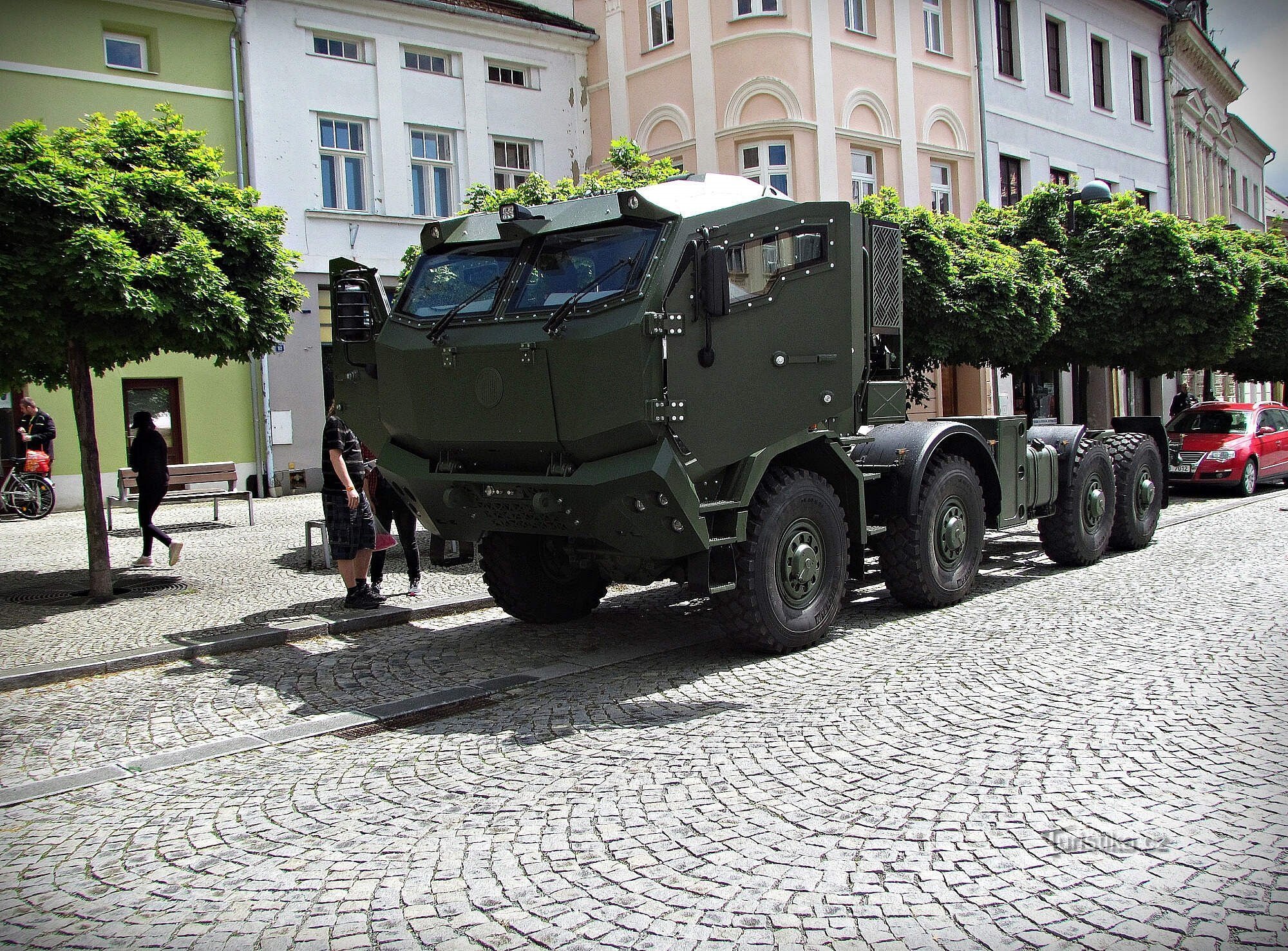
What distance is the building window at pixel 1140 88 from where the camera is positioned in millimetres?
32531

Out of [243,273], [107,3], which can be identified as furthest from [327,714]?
[107,3]

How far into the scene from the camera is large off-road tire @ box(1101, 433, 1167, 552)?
11.5 meters

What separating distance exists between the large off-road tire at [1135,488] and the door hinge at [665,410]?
6.63 metres

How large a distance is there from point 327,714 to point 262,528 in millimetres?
10046

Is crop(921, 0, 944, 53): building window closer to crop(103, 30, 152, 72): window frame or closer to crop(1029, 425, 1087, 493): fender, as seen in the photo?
crop(103, 30, 152, 72): window frame

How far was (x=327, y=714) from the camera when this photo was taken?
616 centimetres

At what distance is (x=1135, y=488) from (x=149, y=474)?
1007 centimetres

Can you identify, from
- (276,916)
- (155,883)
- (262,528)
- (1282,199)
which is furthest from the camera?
(1282,199)

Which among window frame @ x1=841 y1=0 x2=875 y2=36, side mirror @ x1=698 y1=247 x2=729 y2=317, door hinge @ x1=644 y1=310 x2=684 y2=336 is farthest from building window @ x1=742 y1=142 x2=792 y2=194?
door hinge @ x1=644 y1=310 x2=684 y2=336

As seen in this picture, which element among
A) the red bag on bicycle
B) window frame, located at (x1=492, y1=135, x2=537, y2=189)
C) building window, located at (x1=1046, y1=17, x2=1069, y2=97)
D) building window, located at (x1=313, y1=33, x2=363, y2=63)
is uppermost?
building window, located at (x1=1046, y1=17, x2=1069, y2=97)

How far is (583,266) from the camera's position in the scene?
21.9 ft

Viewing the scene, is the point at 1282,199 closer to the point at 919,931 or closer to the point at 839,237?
the point at 839,237

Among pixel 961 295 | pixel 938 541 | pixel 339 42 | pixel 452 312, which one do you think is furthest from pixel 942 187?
pixel 452 312

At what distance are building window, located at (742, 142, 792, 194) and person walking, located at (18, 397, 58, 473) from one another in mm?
13579
